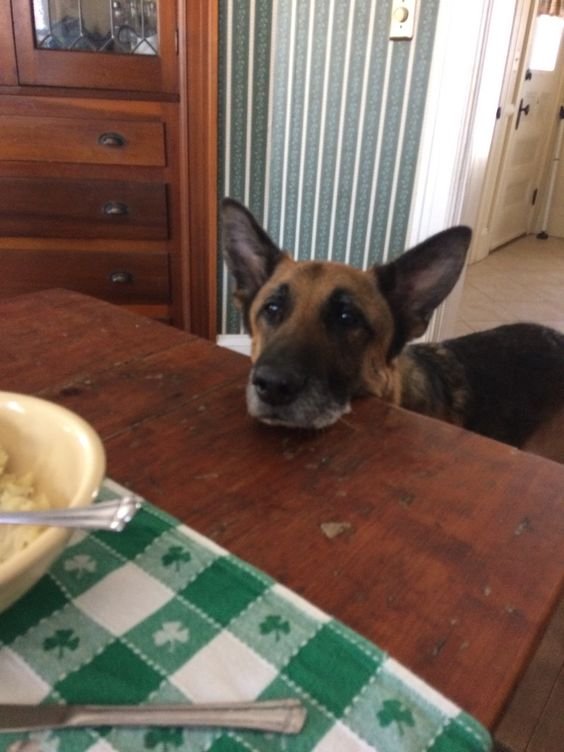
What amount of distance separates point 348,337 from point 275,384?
342mm

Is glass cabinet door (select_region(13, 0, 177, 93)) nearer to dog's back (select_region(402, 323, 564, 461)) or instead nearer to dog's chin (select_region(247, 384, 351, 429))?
dog's back (select_region(402, 323, 564, 461))

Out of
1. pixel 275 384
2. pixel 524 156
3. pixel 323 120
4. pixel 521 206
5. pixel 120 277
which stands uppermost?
pixel 323 120

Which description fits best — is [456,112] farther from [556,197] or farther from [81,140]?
[556,197]

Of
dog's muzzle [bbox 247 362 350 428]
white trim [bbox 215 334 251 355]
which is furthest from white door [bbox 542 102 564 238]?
dog's muzzle [bbox 247 362 350 428]

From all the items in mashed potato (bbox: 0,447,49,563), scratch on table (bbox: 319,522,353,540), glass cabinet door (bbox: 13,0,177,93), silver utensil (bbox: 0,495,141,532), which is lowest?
scratch on table (bbox: 319,522,353,540)

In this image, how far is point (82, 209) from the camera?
2178 mm

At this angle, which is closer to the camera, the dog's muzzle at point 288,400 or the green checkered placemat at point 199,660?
the green checkered placemat at point 199,660

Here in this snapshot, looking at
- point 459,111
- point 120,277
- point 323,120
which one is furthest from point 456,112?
point 120,277

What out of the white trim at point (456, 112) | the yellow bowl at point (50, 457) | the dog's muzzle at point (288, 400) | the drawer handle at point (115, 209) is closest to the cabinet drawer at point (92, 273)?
the drawer handle at point (115, 209)

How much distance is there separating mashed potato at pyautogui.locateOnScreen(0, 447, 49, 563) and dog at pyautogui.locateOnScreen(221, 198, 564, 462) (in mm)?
328

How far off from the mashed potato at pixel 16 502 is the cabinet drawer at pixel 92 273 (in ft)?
6.07

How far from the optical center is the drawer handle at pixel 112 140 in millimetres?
2066

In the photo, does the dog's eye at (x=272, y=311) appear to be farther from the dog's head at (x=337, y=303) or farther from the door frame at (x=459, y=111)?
the door frame at (x=459, y=111)

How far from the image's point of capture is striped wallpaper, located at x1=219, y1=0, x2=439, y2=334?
2.26 metres
